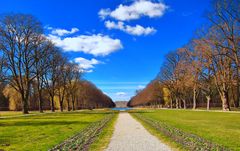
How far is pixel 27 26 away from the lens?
50.2 metres

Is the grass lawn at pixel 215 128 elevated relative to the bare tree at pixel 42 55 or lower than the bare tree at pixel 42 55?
lower

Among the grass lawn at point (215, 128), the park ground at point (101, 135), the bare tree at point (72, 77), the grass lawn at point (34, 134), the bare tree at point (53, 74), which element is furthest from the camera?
the bare tree at point (72, 77)

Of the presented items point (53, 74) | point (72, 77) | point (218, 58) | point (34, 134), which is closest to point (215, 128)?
point (34, 134)

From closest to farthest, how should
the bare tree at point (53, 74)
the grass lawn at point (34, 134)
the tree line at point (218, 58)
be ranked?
the grass lawn at point (34, 134)
the tree line at point (218, 58)
the bare tree at point (53, 74)

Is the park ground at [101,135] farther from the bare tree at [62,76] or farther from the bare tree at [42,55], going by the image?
the bare tree at [62,76]

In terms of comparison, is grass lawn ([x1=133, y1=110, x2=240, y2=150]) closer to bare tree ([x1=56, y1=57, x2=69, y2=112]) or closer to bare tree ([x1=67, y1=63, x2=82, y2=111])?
bare tree ([x1=56, y1=57, x2=69, y2=112])

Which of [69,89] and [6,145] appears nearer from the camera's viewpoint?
[6,145]

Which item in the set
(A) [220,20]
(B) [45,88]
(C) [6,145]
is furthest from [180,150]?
(B) [45,88]

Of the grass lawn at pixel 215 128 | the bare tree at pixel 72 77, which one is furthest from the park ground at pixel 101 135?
the bare tree at pixel 72 77

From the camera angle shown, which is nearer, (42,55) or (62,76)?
(42,55)

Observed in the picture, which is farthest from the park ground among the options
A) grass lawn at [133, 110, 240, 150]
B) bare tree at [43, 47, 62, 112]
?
bare tree at [43, 47, 62, 112]

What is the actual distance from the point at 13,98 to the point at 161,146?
254 feet

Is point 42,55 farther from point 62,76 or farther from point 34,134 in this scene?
point 34,134

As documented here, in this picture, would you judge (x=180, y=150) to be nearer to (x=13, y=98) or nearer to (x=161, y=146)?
(x=161, y=146)
